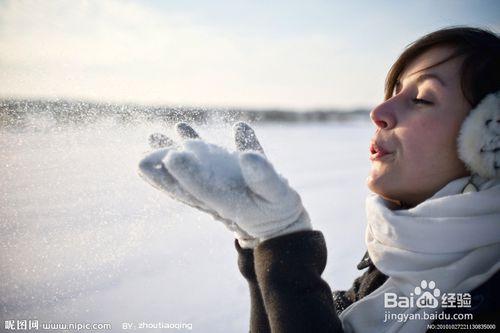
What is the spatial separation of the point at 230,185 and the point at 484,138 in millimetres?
937

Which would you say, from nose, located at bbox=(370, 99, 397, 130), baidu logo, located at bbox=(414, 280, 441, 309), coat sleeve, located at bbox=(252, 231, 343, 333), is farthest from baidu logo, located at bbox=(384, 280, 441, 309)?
nose, located at bbox=(370, 99, 397, 130)

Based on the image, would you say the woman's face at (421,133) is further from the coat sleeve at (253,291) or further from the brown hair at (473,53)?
the coat sleeve at (253,291)

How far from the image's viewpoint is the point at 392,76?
1.52m

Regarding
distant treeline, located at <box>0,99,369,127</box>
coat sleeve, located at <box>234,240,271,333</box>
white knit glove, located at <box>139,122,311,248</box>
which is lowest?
coat sleeve, located at <box>234,240,271,333</box>

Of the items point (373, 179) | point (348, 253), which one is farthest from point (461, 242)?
point (348, 253)

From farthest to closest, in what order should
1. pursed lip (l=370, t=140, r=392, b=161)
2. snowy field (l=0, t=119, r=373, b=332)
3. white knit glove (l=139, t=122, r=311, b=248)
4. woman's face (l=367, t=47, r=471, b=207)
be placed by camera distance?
snowy field (l=0, t=119, r=373, b=332) < pursed lip (l=370, t=140, r=392, b=161) < woman's face (l=367, t=47, r=471, b=207) < white knit glove (l=139, t=122, r=311, b=248)

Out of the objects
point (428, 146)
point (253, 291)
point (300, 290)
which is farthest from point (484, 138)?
point (253, 291)

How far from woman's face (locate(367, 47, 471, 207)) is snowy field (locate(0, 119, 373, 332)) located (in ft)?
3.13

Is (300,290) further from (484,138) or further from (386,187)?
(484,138)

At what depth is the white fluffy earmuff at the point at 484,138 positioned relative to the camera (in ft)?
3.64

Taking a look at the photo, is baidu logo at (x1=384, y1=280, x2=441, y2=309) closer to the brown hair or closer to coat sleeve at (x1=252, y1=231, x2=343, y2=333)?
coat sleeve at (x1=252, y1=231, x2=343, y2=333)

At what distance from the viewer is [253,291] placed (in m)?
1.19

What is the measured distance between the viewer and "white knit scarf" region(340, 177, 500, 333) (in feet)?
3.55

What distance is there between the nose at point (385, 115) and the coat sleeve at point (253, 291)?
759 mm
